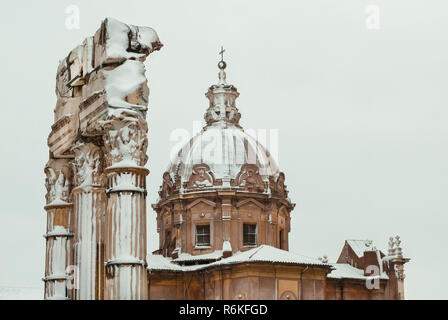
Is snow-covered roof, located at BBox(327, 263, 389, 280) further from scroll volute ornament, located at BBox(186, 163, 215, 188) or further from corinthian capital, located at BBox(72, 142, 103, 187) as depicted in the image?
corinthian capital, located at BBox(72, 142, 103, 187)

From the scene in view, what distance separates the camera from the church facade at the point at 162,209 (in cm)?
1571

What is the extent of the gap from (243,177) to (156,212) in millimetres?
6282

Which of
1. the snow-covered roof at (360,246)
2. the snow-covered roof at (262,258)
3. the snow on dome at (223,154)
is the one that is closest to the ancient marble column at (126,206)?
the snow-covered roof at (262,258)

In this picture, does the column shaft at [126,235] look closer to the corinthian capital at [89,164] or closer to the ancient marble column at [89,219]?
the ancient marble column at [89,219]

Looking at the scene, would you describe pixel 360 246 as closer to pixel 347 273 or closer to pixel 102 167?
pixel 347 273

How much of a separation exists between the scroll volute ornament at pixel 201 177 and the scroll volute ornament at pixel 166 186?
1.25 metres

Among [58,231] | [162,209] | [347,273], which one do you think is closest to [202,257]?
[162,209]

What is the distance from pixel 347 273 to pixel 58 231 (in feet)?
127

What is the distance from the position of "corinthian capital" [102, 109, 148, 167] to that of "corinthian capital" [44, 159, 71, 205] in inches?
130

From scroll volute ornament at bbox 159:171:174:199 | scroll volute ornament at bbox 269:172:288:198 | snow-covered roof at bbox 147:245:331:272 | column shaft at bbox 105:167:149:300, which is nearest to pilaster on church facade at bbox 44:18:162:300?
column shaft at bbox 105:167:149:300

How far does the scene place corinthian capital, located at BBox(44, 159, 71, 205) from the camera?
18.9 metres

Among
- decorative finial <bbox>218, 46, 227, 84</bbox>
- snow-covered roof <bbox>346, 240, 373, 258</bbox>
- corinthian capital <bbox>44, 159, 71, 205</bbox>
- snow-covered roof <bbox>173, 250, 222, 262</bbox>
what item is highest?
decorative finial <bbox>218, 46, 227, 84</bbox>

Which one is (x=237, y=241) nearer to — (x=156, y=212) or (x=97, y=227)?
(x=156, y=212)
